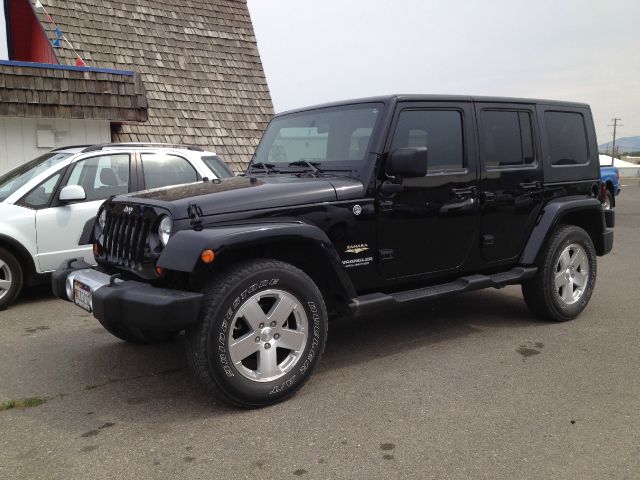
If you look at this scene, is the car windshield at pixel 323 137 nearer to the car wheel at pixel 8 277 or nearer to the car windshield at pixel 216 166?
the car windshield at pixel 216 166

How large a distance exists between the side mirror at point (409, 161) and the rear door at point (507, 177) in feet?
3.05

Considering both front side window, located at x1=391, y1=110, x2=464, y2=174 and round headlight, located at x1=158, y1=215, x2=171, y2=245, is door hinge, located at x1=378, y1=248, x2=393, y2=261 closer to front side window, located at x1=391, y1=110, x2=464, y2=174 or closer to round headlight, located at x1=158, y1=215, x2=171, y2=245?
front side window, located at x1=391, y1=110, x2=464, y2=174

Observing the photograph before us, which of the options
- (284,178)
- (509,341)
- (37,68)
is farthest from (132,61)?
(509,341)

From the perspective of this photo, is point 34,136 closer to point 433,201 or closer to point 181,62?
point 181,62

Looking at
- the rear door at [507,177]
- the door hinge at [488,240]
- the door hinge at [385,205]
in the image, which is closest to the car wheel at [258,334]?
the door hinge at [385,205]

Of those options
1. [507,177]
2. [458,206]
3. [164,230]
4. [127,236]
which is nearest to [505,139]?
[507,177]

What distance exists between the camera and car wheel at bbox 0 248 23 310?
617 cm

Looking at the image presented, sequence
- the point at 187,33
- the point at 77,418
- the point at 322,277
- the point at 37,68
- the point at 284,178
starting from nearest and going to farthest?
the point at 77,418 → the point at 322,277 → the point at 284,178 → the point at 37,68 → the point at 187,33

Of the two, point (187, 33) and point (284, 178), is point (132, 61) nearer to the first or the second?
point (187, 33)

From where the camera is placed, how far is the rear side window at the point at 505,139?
4953 millimetres

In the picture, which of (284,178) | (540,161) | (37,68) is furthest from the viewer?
(37,68)

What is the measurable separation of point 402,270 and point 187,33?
12.1 metres

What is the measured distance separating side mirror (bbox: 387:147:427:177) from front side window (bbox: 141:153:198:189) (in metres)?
3.53

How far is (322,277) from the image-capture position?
4074mm
